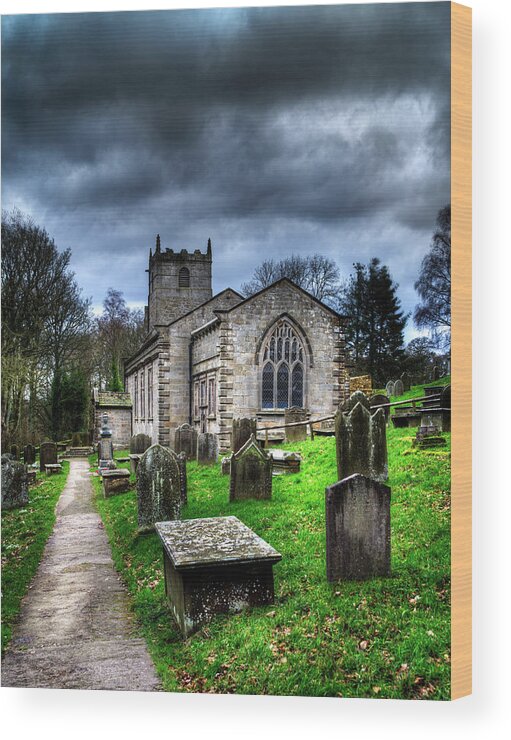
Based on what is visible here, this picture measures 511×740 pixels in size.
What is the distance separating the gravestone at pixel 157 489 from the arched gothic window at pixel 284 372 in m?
2.26

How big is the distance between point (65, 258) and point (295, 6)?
10.2 ft

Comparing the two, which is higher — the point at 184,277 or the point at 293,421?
the point at 184,277

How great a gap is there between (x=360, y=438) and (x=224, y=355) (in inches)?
96.5

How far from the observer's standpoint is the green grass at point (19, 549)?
531cm

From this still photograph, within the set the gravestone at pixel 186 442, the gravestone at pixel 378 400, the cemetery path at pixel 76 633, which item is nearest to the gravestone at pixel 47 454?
the cemetery path at pixel 76 633

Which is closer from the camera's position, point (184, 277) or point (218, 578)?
point (218, 578)

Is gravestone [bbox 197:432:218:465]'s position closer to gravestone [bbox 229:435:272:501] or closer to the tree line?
gravestone [bbox 229:435:272:501]

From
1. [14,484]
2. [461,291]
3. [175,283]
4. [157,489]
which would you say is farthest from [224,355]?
[461,291]

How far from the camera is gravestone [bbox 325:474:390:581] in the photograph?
4672 mm

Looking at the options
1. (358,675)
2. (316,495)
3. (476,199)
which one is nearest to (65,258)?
(316,495)

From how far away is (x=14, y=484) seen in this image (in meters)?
6.34

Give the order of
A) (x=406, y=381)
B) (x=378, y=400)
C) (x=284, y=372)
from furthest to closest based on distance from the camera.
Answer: (x=284, y=372)
(x=378, y=400)
(x=406, y=381)

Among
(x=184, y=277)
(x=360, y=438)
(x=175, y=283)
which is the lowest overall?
(x=360, y=438)

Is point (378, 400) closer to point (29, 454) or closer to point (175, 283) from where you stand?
point (175, 283)
